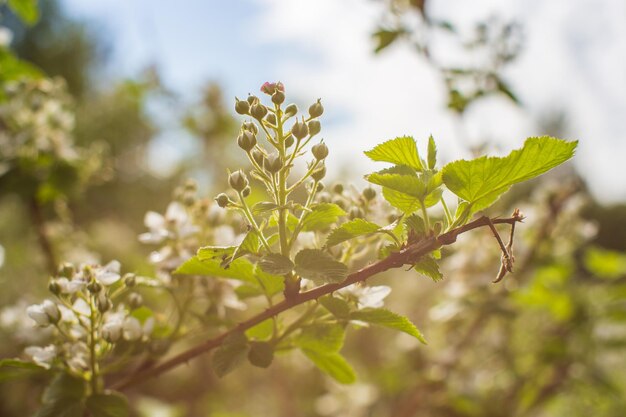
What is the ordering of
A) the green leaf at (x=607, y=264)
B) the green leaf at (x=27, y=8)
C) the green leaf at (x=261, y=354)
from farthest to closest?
the green leaf at (x=607, y=264)
the green leaf at (x=27, y=8)
the green leaf at (x=261, y=354)

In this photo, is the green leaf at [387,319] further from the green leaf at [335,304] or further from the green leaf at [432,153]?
the green leaf at [432,153]

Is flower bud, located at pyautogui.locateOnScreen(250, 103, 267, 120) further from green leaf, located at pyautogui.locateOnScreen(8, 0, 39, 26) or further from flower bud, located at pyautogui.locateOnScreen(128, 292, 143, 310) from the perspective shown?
green leaf, located at pyautogui.locateOnScreen(8, 0, 39, 26)

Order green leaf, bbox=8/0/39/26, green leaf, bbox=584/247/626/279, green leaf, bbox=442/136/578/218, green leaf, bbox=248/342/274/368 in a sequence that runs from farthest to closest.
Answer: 1. green leaf, bbox=584/247/626/279
2. green leaf, bbox=8/0/39/26
3. green leaf, bbox=248/342/274/368
4. green leaf, bbox=442/136/578/218

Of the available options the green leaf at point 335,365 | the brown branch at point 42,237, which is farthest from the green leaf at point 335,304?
the brown branch at point 42,237

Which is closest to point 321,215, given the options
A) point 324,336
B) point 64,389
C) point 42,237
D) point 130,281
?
point 324,336

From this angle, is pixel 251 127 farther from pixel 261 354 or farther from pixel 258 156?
pixel 261 354

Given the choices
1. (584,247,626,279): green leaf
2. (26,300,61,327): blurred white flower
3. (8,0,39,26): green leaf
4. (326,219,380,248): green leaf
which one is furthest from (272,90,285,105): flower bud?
(584,247,626,279): green leaf
